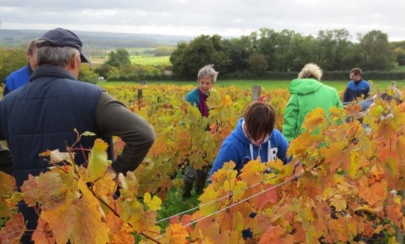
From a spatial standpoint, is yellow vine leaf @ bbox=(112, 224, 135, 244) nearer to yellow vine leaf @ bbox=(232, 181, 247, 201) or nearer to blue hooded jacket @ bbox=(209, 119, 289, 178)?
yellow vine leaf @ bbox=(232, 181, 247, 201)

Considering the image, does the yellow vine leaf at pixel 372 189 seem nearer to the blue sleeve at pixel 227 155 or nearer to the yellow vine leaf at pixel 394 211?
the yellow vine leaf at pixel 394 211

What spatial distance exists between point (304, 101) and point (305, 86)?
16 cm

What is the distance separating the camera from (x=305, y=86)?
4.48 meters

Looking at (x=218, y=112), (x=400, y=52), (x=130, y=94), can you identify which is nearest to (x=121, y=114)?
(x=218, y=112)

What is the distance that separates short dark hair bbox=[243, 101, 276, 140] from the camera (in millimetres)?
2789

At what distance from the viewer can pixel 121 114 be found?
77.5 inches

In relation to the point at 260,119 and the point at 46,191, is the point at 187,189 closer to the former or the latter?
the point at 260,119

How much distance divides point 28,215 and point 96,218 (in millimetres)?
1088

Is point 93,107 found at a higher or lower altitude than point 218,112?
higher

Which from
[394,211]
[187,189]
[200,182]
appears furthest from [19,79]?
[394,211]

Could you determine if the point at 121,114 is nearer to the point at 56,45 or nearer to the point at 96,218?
the point at 56,45

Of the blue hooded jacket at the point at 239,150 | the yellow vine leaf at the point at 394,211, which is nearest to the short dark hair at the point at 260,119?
the blue hooded jacket at the point at 239,150

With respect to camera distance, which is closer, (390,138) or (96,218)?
(96,218)

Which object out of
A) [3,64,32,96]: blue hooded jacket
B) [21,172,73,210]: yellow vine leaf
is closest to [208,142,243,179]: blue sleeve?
[21,172,73,210]: yellow vine leaf
